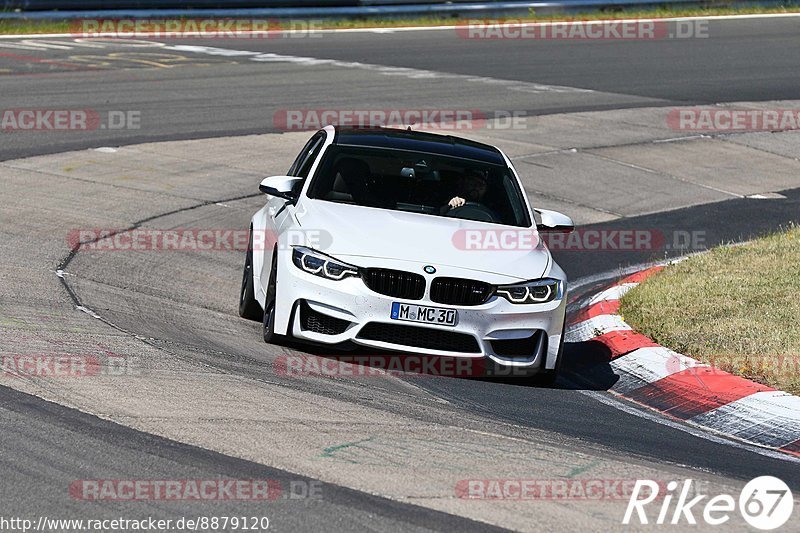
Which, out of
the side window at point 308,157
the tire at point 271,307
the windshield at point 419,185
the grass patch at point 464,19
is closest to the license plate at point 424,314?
the tire at point 271,307

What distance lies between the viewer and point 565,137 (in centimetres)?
1956

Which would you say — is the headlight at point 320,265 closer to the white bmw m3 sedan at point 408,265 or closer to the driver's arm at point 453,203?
the white bmw m3 sedan at point 408,265

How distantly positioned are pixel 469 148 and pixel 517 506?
5116mm

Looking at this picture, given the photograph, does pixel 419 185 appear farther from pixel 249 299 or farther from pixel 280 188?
pixel 249 299

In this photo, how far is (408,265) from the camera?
28.3ft

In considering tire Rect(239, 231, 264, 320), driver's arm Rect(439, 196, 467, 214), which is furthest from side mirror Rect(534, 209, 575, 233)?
tire Rect(239, 231, 264, 320)

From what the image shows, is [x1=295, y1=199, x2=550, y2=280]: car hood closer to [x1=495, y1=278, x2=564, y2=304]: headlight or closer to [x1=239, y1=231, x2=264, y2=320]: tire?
[x1=495, y1=278, x2=564, y2=304]: headlight

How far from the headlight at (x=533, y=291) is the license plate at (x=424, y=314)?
0.37m

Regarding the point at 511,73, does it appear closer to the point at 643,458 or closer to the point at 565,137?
the point at 565,137

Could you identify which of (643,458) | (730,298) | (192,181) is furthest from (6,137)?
(643,458)

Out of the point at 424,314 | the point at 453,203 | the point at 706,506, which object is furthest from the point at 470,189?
the point at 706,506

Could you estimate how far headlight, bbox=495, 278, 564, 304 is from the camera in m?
8.79

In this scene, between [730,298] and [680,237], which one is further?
[680,237]

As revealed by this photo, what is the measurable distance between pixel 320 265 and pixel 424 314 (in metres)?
0.75
